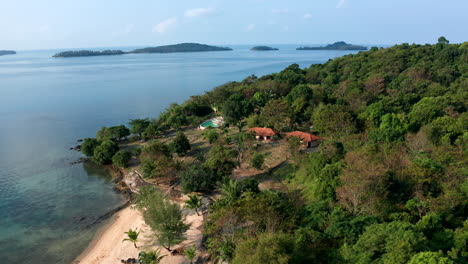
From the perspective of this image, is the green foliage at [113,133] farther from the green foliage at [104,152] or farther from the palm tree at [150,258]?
the palm tree at [150,258]

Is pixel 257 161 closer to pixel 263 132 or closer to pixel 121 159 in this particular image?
pixel 263 132

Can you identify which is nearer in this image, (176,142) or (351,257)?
(351,257)

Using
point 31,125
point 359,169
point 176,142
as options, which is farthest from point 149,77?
point 359,169

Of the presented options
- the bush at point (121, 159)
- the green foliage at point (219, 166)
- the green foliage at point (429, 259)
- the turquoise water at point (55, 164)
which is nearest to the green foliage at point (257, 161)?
the green foliage at point (219, 166)

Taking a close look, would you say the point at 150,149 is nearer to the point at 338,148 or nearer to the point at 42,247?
the point at 42,247

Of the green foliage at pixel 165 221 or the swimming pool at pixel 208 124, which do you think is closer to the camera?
the green foliage at pixel 165 221

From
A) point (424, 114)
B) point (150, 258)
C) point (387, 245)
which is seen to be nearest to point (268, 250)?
point (387, 245)
